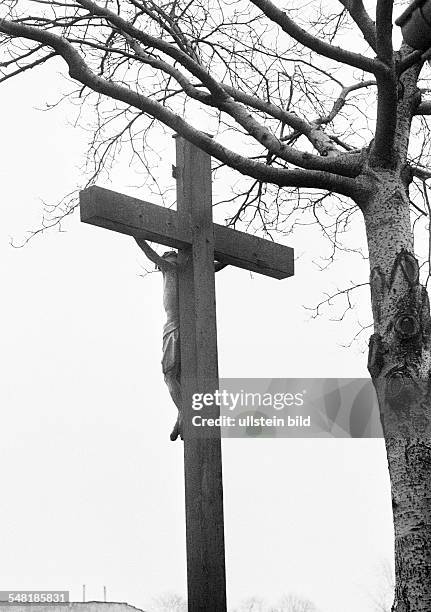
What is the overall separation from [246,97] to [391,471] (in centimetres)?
277

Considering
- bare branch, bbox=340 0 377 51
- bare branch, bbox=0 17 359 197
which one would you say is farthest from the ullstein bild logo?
bare branch, bbox=340 0 377 51

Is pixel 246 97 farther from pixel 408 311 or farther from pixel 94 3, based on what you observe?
pixel 408 311

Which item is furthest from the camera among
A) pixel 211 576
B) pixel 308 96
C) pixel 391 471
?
pixel 308 96

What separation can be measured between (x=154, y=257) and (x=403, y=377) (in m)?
1.42

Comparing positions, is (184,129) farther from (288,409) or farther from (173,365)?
(288,409)

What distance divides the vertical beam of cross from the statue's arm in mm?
76

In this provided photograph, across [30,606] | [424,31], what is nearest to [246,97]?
[424,31]

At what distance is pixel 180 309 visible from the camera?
551cm

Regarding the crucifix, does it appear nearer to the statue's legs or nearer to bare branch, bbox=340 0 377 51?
the statue's legs

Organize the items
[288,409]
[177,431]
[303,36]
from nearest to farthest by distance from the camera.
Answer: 1. [177,431]
2. [303,36]
3. [288,409]

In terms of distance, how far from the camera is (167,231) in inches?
219

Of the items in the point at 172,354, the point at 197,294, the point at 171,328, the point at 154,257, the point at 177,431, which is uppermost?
the point at 154,257

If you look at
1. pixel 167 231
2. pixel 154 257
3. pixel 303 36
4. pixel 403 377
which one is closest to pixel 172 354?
pixel 154 257

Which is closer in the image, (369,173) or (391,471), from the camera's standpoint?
(391,471)
